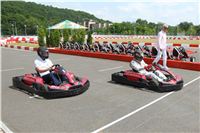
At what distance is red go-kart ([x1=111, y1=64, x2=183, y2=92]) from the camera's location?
21.6ft

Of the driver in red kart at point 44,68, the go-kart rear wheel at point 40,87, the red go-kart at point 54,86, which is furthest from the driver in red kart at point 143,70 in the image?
the go-kart rear wheel at point 40,87

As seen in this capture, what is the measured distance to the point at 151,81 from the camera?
6762mm

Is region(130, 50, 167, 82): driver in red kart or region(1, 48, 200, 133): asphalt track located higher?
region(130, 50, 167, 82): driver in red kart

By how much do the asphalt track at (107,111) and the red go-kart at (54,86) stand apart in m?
0.14

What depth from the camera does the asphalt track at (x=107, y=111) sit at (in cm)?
446

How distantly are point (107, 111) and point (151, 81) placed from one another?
1.90 meters

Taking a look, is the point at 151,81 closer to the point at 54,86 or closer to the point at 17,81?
the point at 54,86

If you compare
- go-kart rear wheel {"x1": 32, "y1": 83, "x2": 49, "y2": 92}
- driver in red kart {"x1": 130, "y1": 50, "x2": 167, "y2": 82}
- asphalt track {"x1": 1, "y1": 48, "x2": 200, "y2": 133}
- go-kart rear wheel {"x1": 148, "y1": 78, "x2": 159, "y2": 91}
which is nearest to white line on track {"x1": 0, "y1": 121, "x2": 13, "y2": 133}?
asphalt track {"x1": 1, "y1": 48, "x2": 200, "y2": 133}

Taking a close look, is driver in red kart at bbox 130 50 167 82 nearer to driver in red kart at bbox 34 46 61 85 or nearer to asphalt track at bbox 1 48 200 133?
asphalt track at bbox 1 48 200 133

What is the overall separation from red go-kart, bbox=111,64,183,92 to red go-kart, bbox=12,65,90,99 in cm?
121

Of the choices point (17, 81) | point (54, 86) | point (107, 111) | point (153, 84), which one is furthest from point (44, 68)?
point (153, 84)

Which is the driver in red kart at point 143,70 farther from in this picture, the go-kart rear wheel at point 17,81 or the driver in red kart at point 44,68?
the go-kart rear wheel at point 17,81

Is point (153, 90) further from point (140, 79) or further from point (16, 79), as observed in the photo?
point (16, 79)

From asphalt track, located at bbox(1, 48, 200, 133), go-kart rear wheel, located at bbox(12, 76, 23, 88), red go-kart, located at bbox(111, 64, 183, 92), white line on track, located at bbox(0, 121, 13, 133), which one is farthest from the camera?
go-kart rear wheel, located at bbox(12, 76, 23, 88)
